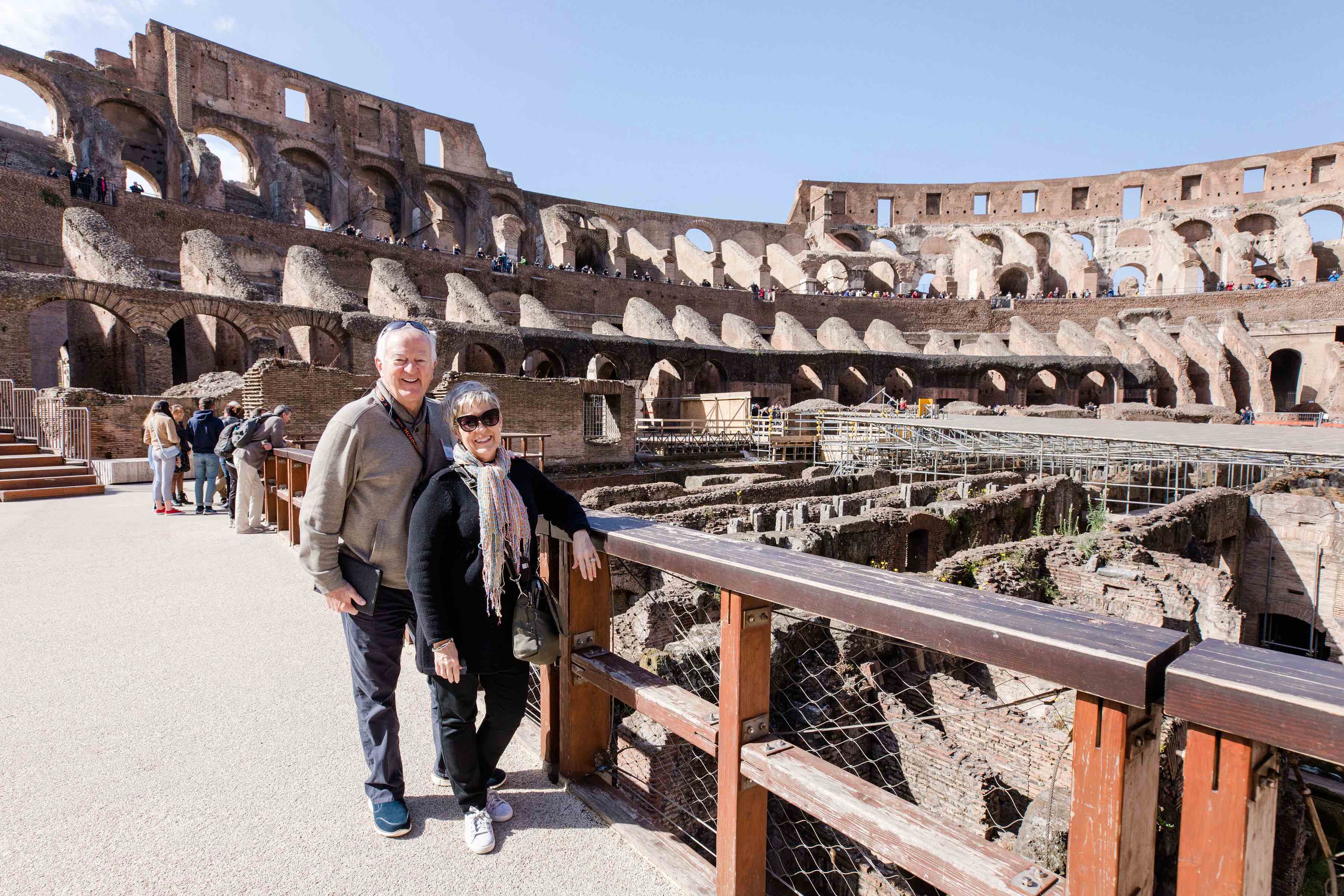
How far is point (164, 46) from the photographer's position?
1160 inches

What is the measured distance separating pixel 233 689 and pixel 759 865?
271 cm

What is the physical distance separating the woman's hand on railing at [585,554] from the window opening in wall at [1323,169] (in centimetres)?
5708

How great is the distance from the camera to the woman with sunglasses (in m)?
2.15

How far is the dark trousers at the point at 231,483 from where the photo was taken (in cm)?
792

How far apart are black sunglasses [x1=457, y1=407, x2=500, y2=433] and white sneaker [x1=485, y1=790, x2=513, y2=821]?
1.17m

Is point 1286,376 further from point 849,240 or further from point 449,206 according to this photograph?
point 449,206

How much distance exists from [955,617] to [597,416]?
18443 mm

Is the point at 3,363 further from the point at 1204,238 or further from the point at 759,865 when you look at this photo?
the point at 1204,238

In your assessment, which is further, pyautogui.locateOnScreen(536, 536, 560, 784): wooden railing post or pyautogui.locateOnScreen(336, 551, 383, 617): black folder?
pyautogui.locateOnScreen(536, 536, 560, 784): wooden railing post

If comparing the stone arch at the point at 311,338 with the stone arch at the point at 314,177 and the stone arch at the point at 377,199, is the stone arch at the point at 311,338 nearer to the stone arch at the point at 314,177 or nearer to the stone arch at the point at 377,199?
the stone arch at the point at 377,199

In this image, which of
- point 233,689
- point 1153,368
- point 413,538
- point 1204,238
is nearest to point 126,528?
point 233,689

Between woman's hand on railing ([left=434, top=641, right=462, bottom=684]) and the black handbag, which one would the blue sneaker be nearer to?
woman's hand on railing ([left=434, top=641, right=462, bottom=684])

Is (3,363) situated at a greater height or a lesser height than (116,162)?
lesser

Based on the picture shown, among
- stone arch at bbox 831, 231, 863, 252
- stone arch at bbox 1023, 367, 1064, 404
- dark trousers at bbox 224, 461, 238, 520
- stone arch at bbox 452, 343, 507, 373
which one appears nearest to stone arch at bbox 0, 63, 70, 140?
stone arch at bbox 452, 343, 507, 373
